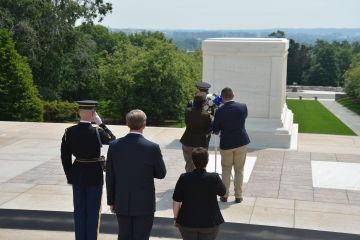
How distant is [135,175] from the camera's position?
513 cm

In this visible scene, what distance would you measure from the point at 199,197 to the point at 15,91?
2057 cm

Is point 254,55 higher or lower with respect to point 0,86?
higher

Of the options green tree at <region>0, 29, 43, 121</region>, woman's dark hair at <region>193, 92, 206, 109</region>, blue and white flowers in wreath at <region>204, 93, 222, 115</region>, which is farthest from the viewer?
green tree at <region>0, 29, 43, 121</region>

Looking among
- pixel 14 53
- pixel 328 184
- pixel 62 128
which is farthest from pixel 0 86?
pixel 328 184

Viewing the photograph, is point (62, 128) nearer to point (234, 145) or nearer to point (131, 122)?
point (234, 145)

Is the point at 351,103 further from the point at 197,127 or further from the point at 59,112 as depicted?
the point at 197,127

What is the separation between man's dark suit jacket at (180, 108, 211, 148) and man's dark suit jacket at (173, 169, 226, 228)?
2.87m

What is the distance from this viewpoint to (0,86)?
Answer: 23.3 m

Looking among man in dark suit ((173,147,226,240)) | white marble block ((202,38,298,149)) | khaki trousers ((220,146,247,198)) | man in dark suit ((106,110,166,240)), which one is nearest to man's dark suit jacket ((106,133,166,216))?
man in dark suit ((106,110,166,240))

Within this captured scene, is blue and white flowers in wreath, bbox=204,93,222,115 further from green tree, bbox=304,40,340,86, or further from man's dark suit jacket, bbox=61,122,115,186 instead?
green tree, bbox=304,40,340,86

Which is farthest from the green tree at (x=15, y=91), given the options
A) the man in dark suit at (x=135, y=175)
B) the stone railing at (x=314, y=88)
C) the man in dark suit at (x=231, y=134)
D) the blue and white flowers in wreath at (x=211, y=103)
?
the stone railing at (x=314, y=88)

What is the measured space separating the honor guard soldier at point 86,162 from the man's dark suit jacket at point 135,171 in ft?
1.96

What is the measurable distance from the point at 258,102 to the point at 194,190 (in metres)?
7.72

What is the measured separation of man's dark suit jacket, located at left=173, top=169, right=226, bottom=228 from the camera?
16.1ft
